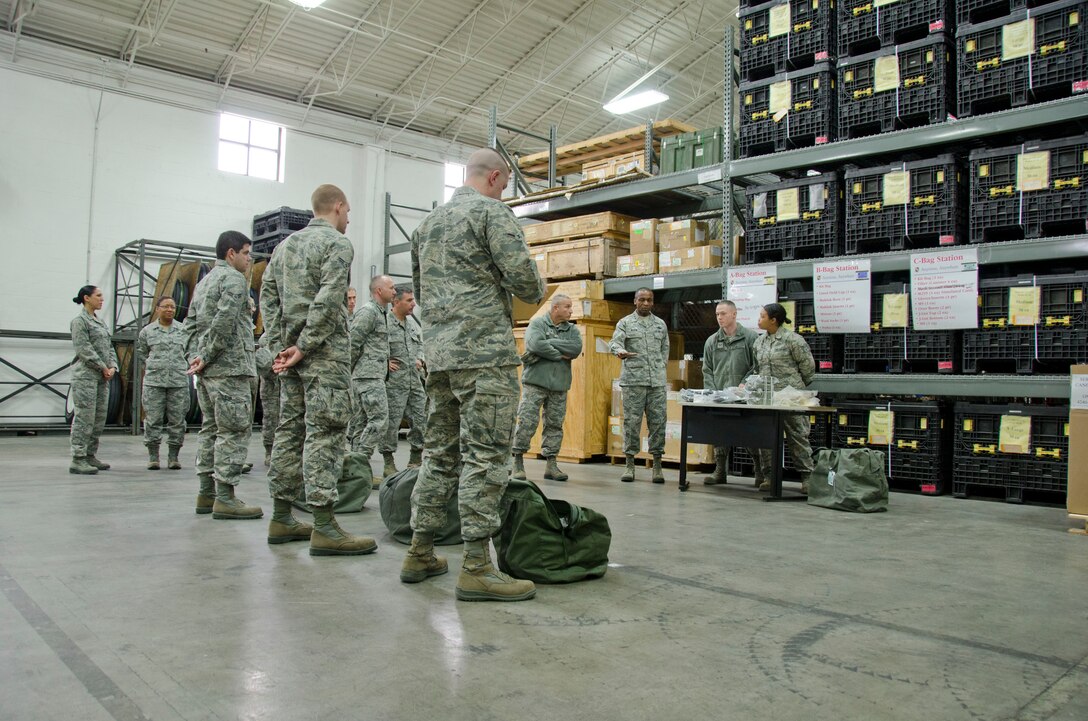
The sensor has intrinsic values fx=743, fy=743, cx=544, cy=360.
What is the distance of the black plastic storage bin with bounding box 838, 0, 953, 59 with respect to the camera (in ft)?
23.4

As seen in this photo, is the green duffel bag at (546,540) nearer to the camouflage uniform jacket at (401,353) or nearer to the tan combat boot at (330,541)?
the tan combat boot at (330,541)

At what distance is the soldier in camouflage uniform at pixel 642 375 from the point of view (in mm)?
7742

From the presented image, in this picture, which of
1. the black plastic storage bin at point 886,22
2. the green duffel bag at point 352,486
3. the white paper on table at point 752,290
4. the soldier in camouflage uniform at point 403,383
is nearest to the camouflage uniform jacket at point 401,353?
the soldier in camouflage uniform at point 403,383

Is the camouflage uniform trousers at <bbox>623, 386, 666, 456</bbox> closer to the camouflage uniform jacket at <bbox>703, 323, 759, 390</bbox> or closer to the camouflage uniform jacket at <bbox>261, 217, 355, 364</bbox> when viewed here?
the camouflage uniform jacket at <bbox>703, 323, 759, 390</bbox>

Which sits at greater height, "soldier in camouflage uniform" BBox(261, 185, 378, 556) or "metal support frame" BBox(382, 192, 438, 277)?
"metal support frame" BBox(382, 192, 438, 277)

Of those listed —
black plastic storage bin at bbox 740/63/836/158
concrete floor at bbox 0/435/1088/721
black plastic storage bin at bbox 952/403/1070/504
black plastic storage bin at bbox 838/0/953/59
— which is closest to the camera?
concrete floor at bbox 0/435/1088/721

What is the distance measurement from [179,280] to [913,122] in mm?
12246

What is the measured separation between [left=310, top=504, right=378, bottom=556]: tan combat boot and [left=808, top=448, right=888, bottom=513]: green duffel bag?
13.0 feet

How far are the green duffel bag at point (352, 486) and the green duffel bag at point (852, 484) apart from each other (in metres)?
3.71

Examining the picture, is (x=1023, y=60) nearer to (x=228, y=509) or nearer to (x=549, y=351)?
(x=549, y=351)

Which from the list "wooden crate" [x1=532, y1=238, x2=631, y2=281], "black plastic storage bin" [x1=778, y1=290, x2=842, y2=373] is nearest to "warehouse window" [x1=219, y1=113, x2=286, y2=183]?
"wooden crate" [x1=532, y1=238, x2=631, y2=281]

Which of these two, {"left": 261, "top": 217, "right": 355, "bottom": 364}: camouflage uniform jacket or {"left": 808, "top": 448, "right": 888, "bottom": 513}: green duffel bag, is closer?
{"left": 261, "top": 217, "right": 355, "bottom": 364}: camouflage uniform jacket

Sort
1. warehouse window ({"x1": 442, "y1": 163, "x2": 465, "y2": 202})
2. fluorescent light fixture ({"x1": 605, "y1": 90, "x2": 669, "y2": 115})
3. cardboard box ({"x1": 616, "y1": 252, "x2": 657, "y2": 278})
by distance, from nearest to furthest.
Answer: cardboard box ({"x1": 616, "y1": 252, "x2": 657, "y2": 278}), fluorescent light fixture ({"x1": 605, "y1": 90, "x2": 669, "y2": 115}), warehouse window ({"x1": 442, "y1": 163, "x2": 465, "y2": 202})

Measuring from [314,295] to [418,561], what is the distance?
1.56 m
